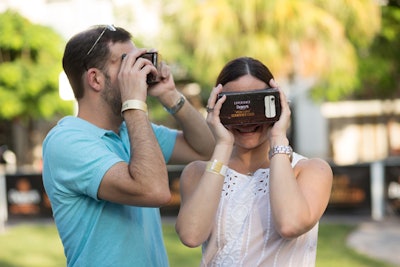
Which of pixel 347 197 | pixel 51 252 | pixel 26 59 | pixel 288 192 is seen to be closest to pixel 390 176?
pixel 347 197

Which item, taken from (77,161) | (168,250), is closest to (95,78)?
(77,161)

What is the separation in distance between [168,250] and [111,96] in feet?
22.3

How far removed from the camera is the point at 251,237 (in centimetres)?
251

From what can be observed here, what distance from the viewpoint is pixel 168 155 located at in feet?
10.9

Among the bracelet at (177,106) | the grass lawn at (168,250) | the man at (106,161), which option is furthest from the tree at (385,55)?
the man at (106,161)

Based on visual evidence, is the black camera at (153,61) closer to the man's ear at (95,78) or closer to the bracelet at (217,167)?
the man's ear at (95,78)

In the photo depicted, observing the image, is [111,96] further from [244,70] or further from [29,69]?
[29,69]

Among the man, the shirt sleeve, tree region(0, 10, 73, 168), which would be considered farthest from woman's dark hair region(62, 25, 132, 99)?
tree region(0, 10, 73, 168)

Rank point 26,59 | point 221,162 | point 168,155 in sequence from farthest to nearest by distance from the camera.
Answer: point 26,59 < point 168,155 < point 221,162

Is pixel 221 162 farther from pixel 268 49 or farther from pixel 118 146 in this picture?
pixel 268 49

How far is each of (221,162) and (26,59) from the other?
59.8ft

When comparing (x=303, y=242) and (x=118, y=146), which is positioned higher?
(x=118, y=146)

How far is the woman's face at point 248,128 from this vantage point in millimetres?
2609

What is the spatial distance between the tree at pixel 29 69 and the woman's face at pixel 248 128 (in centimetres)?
1687
